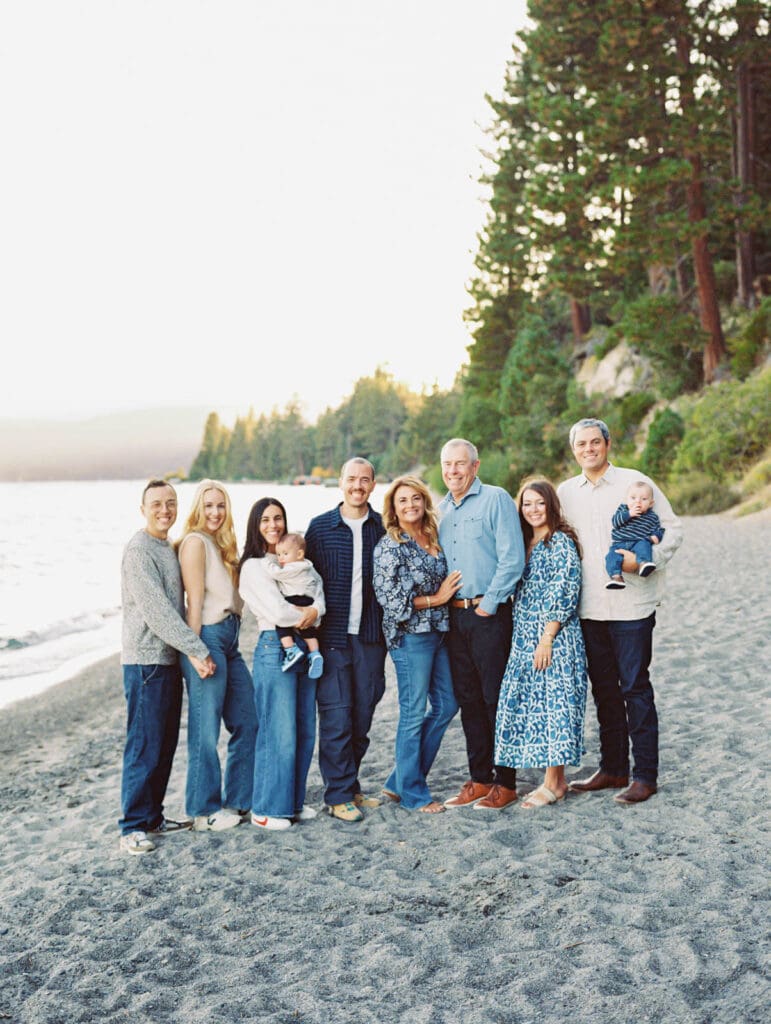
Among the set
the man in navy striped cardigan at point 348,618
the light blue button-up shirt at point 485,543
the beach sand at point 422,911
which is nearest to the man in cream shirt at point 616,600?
the light blue button-up shirt at point 485,543

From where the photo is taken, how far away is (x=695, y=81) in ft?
79.2

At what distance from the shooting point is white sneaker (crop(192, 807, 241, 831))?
536cm

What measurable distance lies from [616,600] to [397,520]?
1.32m

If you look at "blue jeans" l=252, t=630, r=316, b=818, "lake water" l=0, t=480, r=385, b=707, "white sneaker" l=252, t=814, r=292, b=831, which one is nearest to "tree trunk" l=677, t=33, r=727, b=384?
"lake water" l=0, t=480, r=385, b=707

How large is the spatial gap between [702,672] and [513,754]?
12.2 feet

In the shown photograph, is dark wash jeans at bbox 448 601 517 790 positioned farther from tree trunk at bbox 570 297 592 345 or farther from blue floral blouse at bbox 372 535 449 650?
tree trunk at bbox 570 297 592 345

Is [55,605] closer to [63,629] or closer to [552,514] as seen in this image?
[63,629]

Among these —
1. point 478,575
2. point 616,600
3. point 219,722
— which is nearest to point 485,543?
point 478,575

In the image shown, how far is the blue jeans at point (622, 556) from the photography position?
473 centimetres

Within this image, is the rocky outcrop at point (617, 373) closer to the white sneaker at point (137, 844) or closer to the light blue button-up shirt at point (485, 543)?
the light blue button-up shirt at point (485, 543)

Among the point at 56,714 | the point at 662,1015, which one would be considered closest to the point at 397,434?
the point at 56,714

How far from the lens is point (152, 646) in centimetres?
497

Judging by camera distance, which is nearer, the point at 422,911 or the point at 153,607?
the point at 422,911

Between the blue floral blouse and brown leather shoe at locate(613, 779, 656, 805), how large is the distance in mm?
1426
